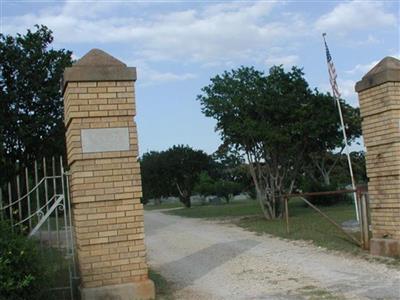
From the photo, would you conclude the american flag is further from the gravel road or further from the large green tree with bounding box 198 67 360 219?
the gravel road

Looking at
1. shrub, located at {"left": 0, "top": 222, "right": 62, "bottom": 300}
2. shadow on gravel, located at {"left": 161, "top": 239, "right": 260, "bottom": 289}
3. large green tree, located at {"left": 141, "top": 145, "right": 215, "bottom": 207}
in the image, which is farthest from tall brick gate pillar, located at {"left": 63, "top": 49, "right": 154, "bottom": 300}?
large green tree, located at {"left": 141, "top": 145, "right": 215, "bottom": 207}

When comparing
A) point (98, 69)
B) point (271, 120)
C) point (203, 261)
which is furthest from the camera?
point (271, 120)

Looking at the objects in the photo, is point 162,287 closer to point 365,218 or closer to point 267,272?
point 267,272

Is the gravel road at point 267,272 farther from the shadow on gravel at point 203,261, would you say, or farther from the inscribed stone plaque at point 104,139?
the inscribed stone plaque at point 104,139

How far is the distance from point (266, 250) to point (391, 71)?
15.8ft

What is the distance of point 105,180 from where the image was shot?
25.3 feet

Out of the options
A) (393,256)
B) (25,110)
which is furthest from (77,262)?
(25,110)

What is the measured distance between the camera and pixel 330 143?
24047 millimetres

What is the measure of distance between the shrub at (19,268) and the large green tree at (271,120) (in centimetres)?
1612

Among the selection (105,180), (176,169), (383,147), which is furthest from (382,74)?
(176,169)

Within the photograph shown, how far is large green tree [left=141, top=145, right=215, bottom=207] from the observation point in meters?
56.1

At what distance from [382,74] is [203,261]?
4859 millimetres

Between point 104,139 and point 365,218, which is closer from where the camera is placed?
point 104,139

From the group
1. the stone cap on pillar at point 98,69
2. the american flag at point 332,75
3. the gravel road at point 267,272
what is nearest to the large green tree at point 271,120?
the american flag at point 332,75
